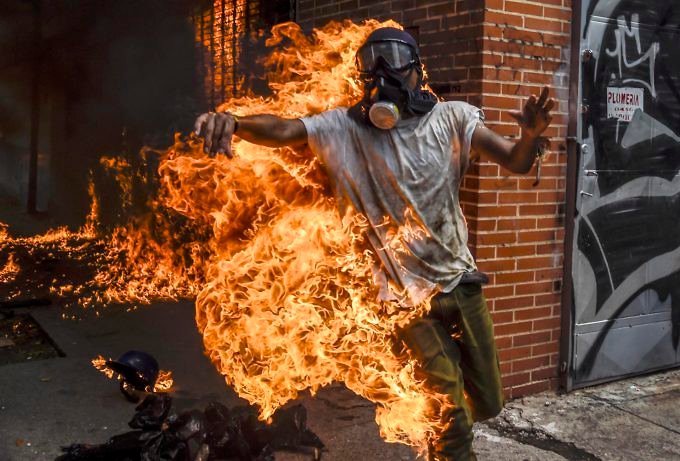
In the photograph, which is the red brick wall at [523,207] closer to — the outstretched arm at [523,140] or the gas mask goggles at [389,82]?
the outstretched arm at [523,140]

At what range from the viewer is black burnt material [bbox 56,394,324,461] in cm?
386

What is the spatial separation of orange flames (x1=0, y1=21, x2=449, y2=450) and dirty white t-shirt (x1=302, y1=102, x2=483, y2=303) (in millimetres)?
66

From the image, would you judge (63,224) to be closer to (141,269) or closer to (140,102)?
A: (140,102)

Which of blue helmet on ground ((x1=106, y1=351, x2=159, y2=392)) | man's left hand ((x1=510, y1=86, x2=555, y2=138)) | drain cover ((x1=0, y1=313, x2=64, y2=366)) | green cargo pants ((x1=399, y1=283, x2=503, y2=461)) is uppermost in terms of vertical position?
man's left hand ((x1=510, y1=86, x2=555, y2=138))

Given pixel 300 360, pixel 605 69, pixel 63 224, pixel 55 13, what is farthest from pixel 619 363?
pixel 55 13

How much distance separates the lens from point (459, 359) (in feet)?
12.0

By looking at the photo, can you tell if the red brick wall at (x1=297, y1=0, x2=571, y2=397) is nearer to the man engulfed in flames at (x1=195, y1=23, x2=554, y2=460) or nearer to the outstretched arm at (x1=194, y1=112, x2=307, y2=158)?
the man engulfed in flames at (x1=195, y1=23, x2=554, y2=460)

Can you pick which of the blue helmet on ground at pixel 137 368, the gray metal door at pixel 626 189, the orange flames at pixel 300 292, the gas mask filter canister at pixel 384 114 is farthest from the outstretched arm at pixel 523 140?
the blue helmet on ground at pixel 137 368

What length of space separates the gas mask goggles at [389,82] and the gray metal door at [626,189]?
7.35 feet

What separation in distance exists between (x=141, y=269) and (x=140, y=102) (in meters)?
3.02

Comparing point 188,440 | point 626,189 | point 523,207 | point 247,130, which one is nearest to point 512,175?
point 523,207

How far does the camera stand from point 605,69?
18.0 feet

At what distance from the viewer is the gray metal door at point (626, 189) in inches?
215

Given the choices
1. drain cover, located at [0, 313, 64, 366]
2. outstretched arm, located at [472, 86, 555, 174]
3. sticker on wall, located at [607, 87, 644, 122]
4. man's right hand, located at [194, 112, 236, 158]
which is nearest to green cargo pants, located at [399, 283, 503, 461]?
outstretched arm, located at [472, 86, 555, 174]
